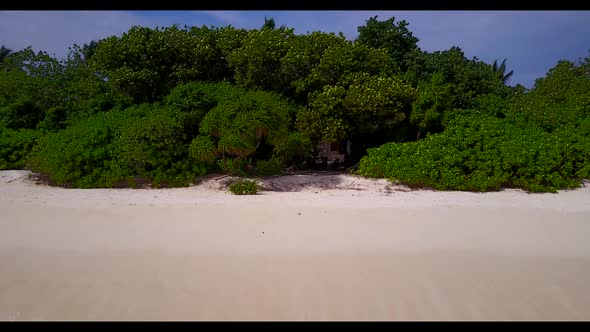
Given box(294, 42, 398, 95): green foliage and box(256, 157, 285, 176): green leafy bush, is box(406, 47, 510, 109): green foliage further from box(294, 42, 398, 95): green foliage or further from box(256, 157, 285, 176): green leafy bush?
box(256, 157, 285, 176): green leafy bush

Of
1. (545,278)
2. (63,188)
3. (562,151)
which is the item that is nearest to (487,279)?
(545,278)

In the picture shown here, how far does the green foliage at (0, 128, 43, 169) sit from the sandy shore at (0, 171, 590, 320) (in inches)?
165

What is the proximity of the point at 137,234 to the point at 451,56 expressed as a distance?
528 inches

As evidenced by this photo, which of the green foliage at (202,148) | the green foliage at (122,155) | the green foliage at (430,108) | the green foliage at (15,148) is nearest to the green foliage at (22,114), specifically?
the green foliage at (15,148)

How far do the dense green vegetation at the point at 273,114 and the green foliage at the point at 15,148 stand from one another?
3 centimetres

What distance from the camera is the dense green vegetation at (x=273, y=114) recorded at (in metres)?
8.95

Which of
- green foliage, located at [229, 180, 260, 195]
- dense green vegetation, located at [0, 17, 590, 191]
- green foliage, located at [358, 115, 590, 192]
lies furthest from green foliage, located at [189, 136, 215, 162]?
green foliage, located at [358, 115, 590, 192]

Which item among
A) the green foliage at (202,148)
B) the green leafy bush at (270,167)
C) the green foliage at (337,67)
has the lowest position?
the green leafy bush at (270,167)

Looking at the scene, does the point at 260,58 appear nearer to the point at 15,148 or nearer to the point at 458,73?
the point at 15,148

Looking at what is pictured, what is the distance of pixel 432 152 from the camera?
930cm

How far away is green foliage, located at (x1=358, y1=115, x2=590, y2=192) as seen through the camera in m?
8.76

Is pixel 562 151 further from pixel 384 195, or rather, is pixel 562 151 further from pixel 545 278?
pixel 545 278

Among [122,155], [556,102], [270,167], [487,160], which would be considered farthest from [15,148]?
[556,102]

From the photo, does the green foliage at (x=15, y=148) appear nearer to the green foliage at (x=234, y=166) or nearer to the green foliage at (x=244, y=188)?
the green foliage at (x=234, y=166)
